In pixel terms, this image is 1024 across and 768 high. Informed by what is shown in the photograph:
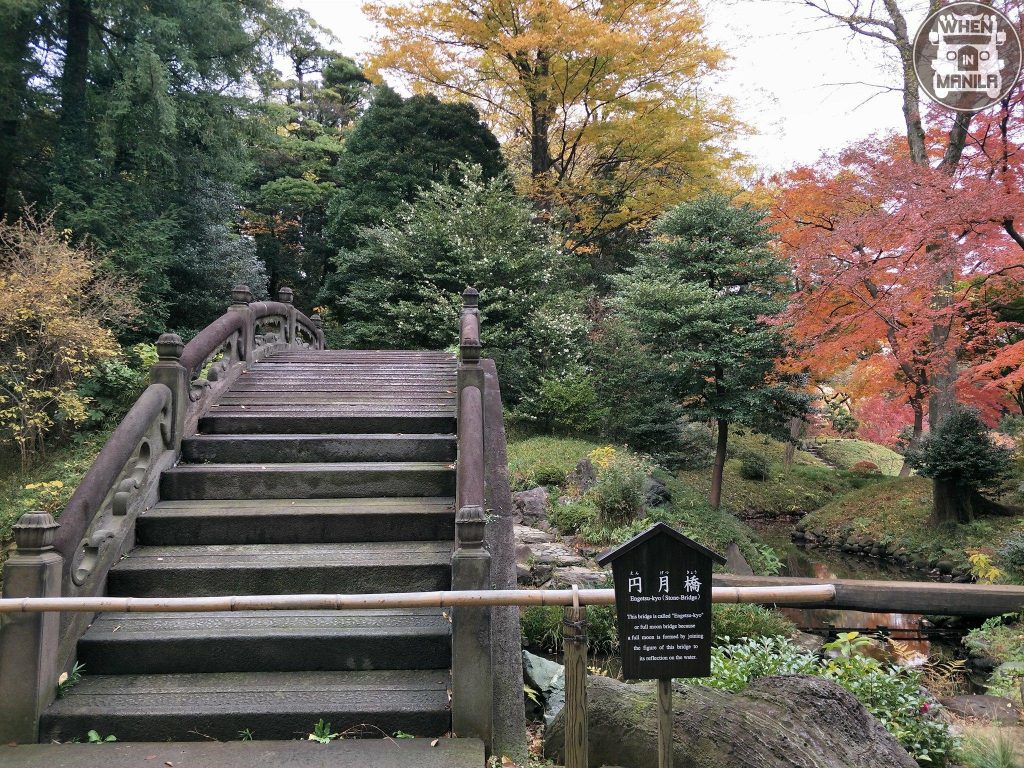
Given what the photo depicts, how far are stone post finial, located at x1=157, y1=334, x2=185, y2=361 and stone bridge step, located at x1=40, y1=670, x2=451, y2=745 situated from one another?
269 centimetres

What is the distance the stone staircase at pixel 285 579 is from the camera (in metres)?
3.58

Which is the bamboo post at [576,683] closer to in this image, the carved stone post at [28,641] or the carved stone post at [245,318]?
the carved stone post at [28,641]

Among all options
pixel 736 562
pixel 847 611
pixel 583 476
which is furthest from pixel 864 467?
pixel 583 476

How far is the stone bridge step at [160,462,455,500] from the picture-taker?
528cm

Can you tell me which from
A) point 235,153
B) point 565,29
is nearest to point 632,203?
point 565,29

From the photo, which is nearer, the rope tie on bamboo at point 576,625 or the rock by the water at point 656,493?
the rope tie on bamboo at point 576,625

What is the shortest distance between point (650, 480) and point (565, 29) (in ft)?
39.8

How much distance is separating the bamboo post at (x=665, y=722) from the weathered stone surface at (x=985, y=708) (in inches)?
156

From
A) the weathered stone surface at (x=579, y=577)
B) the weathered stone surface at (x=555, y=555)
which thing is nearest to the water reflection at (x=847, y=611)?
the weathered stone surface at (x=579, y=577)

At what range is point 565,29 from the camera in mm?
16250

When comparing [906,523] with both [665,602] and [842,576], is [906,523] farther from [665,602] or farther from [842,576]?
[665,602]

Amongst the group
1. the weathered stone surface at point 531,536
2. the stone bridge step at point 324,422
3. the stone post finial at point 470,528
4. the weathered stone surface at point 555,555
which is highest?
the stone bridge step at point 324,422

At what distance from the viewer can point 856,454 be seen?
81.8 feet

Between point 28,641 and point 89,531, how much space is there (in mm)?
833
